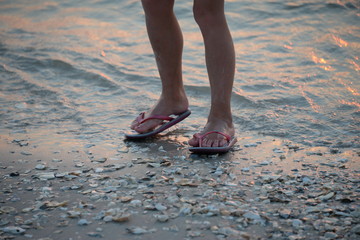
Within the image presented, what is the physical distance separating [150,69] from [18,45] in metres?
2.44

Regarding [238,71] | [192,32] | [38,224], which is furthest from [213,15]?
[192,32]

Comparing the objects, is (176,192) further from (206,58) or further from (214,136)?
(206,58)

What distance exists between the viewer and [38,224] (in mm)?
2566

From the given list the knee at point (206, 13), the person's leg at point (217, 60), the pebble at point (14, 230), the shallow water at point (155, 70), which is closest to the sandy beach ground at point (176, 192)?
the pebble at point (14, 230)

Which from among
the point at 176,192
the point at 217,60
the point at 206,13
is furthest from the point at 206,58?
the point at 176,192

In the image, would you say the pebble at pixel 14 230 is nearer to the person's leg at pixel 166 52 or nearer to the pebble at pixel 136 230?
the pebble at pixel 136 230

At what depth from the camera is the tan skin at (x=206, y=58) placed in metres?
3.30

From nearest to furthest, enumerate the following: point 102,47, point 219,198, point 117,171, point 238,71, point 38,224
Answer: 1. point 38,224
2. point 219,198
3. point 117,171
4. point 238,71
5. point 102,47

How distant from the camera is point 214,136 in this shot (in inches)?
136

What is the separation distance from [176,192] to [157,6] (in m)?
1.35

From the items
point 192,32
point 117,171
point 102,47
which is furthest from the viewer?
point 192,32

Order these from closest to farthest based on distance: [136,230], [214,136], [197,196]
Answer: [136,230] → [197,196] → [214,136]

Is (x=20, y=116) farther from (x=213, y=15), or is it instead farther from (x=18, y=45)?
(x=18, y=45)

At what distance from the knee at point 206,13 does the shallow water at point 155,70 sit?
116cm
